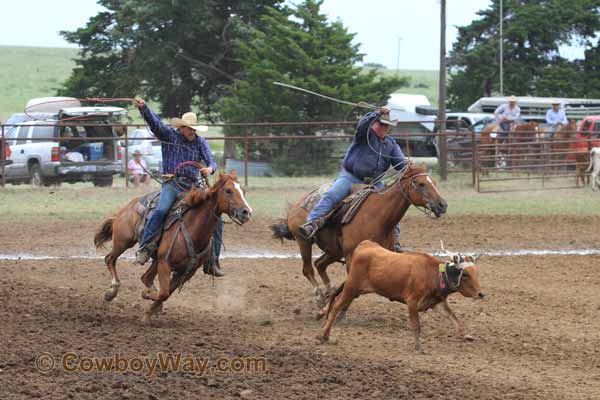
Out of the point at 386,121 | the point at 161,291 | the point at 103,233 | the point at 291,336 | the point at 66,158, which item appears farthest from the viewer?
the point at 66,158

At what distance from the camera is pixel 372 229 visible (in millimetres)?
9242

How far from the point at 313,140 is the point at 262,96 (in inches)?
253

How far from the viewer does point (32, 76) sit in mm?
78938

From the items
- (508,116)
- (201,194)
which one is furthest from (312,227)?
(508,116)

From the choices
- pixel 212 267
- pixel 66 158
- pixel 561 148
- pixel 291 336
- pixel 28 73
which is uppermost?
pixel 28 73

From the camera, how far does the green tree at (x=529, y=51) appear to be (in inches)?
1695

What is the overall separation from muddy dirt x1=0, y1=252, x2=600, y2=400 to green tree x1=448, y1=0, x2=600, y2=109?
1252 inches

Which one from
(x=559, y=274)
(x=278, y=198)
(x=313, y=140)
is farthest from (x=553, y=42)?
(x=559, y=274)

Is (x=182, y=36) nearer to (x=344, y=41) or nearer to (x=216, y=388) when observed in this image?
(x=344, y=41)

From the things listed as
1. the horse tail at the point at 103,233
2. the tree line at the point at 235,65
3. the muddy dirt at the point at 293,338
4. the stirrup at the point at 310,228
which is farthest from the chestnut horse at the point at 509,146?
the horse tail at the point at 103,233

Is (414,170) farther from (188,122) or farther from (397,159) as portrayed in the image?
(188,122)

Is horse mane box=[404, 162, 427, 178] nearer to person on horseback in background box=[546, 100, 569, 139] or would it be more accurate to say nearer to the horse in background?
the horse in background

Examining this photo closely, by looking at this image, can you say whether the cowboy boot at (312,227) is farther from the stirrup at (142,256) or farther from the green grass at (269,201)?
the green grass at (269,201)

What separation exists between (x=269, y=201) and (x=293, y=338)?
11169 millimetres
